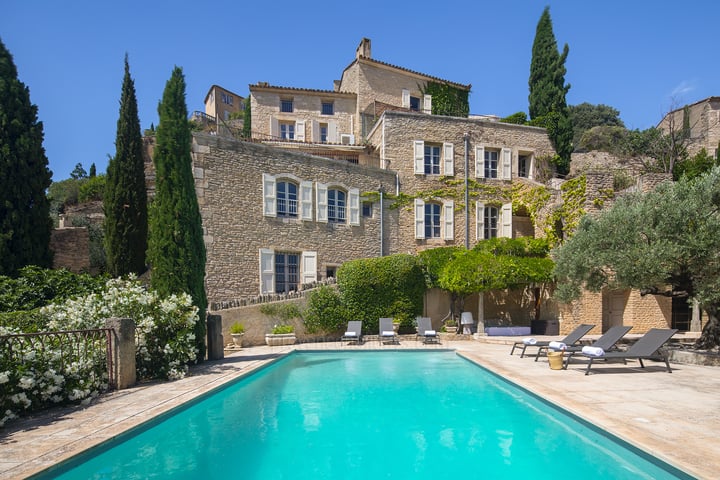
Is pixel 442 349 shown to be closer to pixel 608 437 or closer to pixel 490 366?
pixel 490 366

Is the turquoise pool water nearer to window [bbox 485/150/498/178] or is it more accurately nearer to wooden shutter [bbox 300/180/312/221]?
wooden shutter [bbox 300/180/312/221]

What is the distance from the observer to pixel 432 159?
790 inches

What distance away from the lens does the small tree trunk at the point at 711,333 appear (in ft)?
31.9

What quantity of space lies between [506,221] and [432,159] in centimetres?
454

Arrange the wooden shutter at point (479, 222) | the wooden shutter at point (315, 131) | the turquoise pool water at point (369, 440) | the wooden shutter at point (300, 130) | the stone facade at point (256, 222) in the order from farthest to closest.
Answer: the wooden shutter at point (315, 131) → the wooden shutter at point (300, 130) → the wooden shutter at point (479, 222) → the stone facade at point (256, 222) → the turquoise pool water at point (369, 440)

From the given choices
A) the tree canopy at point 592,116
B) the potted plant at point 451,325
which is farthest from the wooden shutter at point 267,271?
the tree canopy at point 592,116

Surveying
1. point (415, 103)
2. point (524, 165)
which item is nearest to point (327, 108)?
point (415, 103)

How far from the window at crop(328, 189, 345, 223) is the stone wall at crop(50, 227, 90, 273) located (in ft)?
32.3

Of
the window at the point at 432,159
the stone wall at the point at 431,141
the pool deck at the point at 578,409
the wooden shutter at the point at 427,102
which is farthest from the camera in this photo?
the wooden shutter at the point at 427,102

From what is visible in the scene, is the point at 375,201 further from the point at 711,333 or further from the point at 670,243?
the point at 711,333

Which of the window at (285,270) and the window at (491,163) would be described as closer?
the window at (285,270)

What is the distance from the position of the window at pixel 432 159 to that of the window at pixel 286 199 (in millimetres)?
6668

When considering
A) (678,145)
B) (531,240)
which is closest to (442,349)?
(531,240)

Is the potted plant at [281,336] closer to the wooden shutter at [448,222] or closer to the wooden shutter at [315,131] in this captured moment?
the wooden shutter at [448,222]
